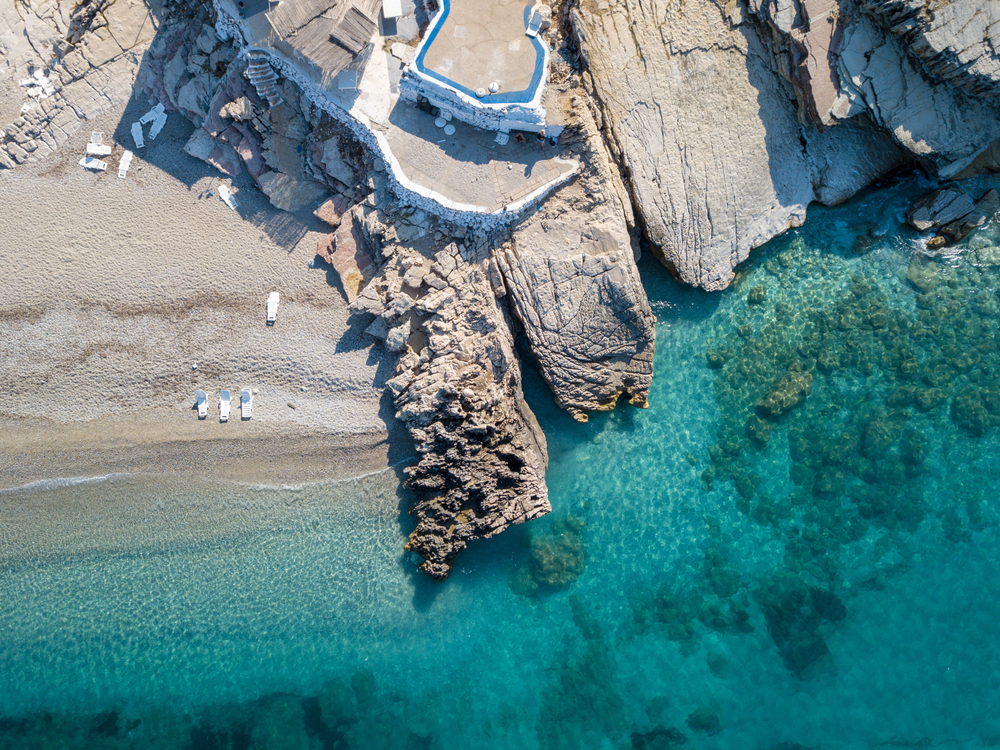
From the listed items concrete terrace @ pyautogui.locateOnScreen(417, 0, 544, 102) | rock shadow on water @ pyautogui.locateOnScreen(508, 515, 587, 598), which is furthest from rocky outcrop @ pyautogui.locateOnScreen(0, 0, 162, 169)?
rock shadow on water @ pyautogui.locateOnScreen(508, 515, 587, 598)

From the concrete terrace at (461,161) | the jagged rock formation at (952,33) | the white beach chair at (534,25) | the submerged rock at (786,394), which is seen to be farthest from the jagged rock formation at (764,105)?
the submerged rock at (786,394)

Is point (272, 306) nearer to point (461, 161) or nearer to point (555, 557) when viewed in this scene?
point (461, 161)

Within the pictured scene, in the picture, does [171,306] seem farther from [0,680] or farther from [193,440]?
[0,680]

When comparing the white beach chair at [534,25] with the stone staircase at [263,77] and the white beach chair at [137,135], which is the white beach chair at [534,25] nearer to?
the stone staircase at [263,77]

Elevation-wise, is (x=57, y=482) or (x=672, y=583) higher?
(x=672, y=583)

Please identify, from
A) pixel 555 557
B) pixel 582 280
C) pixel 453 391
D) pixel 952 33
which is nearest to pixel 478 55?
pixel 582 280
